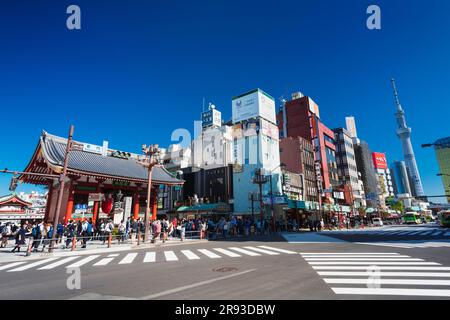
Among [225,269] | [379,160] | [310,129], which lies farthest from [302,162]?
[379,160]

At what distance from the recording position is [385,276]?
7.21 meters

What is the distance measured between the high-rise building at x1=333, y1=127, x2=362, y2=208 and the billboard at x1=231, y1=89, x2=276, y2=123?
99.6 feet

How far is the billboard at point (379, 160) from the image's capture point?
111250 mm

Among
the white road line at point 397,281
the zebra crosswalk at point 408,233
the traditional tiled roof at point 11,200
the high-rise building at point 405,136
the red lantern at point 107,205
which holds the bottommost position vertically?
the white road line at point 397,281

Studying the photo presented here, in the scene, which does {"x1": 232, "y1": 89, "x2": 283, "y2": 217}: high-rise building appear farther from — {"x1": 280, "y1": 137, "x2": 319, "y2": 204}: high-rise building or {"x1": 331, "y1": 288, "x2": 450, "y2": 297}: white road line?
{"x1": 331, "y1": 288, "x2": 450, "y2": 297}: white road line

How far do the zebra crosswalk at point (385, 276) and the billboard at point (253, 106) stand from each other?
2036 inches

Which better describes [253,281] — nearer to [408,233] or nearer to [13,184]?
[13,184]

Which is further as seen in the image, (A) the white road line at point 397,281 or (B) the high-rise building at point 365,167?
(B) the high-rise building at point 365,167

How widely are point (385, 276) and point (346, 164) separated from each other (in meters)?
78.4

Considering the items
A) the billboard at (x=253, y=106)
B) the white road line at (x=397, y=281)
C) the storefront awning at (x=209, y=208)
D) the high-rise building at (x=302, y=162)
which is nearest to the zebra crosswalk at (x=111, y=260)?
the white road line at (x=397, y=281)

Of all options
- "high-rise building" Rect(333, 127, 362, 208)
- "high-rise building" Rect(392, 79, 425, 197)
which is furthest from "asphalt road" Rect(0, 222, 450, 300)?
"high-rise building" Rect(392, 79, 425, 197)

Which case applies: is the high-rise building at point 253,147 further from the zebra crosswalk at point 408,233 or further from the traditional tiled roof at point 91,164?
the traditional tiled roof at point 91,164

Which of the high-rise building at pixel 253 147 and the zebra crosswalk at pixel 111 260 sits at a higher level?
the high-rise building at pixel 253 147
